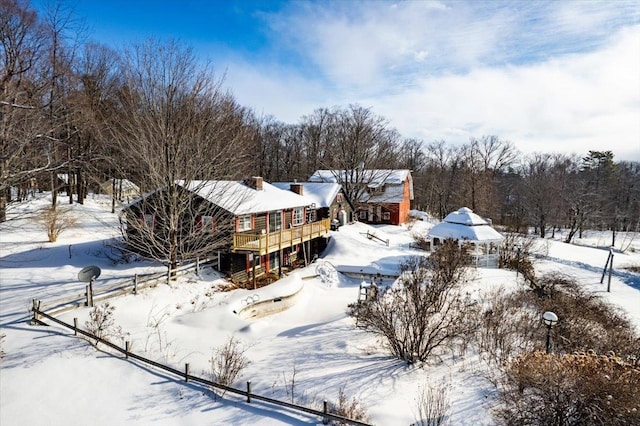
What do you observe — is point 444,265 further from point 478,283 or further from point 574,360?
point 574,360

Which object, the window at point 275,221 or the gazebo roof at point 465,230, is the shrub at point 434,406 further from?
the window at point 275,221

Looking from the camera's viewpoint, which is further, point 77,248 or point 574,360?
point 77,248

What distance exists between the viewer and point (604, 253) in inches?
1197

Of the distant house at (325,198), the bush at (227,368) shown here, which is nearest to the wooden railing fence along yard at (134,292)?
the bush at (227,368)

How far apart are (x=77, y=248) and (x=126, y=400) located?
48.1 feet

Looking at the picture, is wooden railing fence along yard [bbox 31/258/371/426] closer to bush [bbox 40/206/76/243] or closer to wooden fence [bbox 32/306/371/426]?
wooden fence [bbox 32/306/371/426]

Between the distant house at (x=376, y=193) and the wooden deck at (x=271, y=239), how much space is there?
51.4 ft

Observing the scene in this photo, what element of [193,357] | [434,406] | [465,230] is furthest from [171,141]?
[465,230]

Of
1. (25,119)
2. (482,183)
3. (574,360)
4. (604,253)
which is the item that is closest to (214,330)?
(574,360)

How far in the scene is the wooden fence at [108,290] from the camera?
11.8 m

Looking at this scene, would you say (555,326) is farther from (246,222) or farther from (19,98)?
(19,98)

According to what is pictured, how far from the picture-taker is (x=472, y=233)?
21031 millimetres

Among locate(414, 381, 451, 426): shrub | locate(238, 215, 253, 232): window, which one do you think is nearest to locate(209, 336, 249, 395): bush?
locate(414, 381, 451, 426): shrub

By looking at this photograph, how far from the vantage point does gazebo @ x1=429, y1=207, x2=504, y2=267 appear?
20812 millimetres
